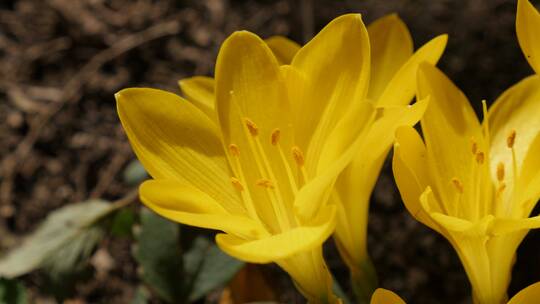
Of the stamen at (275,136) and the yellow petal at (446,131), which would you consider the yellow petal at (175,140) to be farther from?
the yellow petal at (446,131)

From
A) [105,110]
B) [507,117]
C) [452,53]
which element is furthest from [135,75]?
[507,117]

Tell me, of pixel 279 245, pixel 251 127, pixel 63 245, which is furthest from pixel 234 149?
pixel 63 245

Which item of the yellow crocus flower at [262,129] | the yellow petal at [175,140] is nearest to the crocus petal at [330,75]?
the yellow crocus flower at [262,129]

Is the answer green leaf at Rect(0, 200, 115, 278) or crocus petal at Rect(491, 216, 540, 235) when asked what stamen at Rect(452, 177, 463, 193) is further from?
green leaf at Rect(0, 200, 115, 278)

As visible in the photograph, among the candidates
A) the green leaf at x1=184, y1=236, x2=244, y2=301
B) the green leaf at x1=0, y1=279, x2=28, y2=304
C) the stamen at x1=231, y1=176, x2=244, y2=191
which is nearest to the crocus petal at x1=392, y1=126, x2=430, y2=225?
the stamen at x1=231, y1=176, x2=244, y2=191

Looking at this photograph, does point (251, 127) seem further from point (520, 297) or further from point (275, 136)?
point (520, 297)

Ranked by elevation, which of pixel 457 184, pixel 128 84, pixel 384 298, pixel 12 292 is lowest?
pixel 128 84
